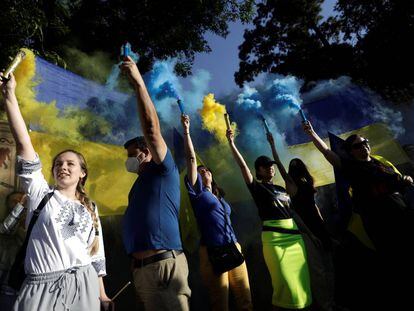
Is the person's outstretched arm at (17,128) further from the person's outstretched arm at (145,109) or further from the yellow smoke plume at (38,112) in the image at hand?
the yellow smoke plume at (38,112)

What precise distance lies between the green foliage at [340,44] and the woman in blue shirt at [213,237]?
4.67 m

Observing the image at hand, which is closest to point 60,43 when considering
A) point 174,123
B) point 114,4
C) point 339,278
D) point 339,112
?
point 114,4

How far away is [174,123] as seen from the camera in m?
4.98

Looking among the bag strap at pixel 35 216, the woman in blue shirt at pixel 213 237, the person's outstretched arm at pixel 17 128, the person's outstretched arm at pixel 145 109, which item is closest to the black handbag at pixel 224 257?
the woman in blue shirt at pixel 213 237

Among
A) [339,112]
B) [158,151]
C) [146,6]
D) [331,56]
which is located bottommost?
[158,151]

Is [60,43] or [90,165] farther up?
[60,43]

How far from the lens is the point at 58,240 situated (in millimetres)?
1605

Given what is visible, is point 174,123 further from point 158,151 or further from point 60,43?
point 60,43

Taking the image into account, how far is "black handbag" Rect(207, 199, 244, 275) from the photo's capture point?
3062 millimetres

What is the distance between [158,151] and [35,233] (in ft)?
2.55

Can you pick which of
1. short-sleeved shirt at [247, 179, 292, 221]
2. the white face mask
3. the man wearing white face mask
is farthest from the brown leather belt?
short-sleeved shirt at [247, 179, 292, 221]

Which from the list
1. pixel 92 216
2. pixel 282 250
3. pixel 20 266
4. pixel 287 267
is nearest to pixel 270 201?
pixel 282 250

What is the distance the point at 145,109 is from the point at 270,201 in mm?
2035

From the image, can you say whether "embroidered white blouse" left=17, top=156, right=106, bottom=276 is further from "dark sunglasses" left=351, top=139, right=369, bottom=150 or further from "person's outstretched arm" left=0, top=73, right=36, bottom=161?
"dark sunglasses" left=351, top=139, right=369, bottom=150
